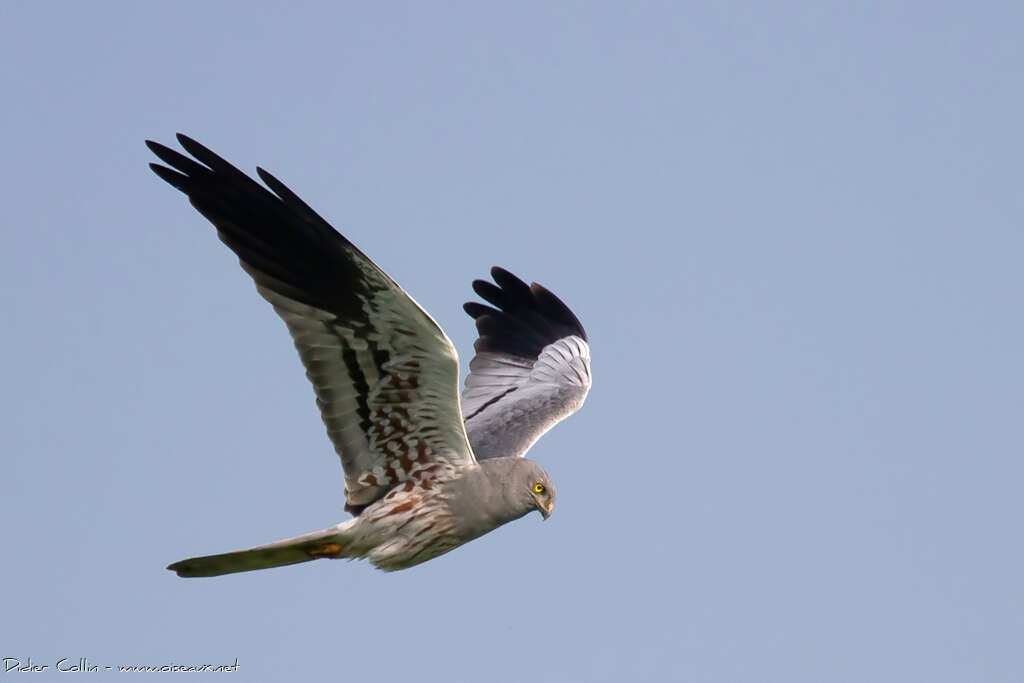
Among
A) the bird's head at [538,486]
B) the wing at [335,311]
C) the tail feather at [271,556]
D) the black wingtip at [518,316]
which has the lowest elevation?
the tail feather at [271,556]

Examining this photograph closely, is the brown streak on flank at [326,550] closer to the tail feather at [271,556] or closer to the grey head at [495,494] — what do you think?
the tail feather at [271,556]

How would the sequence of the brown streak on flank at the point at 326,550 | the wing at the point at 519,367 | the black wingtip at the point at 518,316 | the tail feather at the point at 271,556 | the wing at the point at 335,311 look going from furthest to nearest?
the black wingtip at the point at 518,316 < the wing at the point at 519,367 < the brown streak on flank at the point at 326,550 < the tail feather at the point at 271,556 < the wing at the point at 335,311

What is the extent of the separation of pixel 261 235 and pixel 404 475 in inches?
79.6

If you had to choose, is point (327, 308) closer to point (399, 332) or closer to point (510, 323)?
point (399, 332)

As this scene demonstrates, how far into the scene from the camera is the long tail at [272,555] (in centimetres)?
858

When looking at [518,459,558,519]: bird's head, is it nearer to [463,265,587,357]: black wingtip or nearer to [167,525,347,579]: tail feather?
[167,525,347,579]: tail feather

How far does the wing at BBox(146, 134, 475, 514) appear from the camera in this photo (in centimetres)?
823

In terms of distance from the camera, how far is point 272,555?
8828 millimetres

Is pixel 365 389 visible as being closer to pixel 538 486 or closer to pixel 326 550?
pixel 326 550

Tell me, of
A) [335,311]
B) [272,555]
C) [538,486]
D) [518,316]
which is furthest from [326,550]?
[518,316]

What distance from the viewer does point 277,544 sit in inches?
341

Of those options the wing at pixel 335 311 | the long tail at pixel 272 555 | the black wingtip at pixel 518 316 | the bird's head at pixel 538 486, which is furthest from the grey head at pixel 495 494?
the black wingtip at pixel 518 316

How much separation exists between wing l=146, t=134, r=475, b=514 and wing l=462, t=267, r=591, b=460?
1.96 meters

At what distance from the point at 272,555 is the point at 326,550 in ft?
1.47
